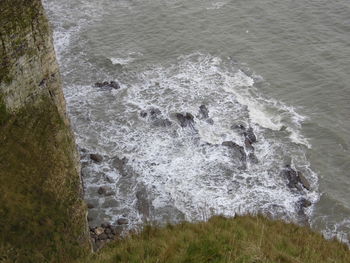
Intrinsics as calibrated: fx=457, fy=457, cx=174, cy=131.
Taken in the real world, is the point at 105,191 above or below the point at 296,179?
above

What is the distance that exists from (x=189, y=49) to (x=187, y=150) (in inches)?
545

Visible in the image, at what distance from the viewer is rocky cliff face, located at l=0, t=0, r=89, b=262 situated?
17.0 meters

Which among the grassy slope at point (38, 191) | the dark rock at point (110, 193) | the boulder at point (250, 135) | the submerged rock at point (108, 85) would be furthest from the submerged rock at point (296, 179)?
the submerged rock at point (108, 85)

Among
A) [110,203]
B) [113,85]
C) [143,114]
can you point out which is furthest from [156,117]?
[110,203]

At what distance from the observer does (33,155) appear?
18.7 metres

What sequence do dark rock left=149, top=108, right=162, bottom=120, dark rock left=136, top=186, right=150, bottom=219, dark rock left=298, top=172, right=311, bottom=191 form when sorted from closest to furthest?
dark rock left=136, top=186, right=150, bottom=219, dark rock left=298, top=172, right=311, bottom=191, dark rock left=149, top=108, right=162, bottom=120

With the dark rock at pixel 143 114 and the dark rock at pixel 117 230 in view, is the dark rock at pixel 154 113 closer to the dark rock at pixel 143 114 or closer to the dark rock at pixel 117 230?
the dark rock at pixel 143 114

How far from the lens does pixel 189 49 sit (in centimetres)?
4069

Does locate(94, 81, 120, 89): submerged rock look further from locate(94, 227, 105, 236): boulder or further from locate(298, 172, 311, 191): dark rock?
locate(298, 172, 311, 191): dark rock

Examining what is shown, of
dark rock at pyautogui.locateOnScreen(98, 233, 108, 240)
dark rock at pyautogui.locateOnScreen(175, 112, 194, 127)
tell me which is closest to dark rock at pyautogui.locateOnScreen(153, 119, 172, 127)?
dark rock at pyautogui.locateOnScreen(175, 112, 194, 127)

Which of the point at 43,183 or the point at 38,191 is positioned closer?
the point at 38,191

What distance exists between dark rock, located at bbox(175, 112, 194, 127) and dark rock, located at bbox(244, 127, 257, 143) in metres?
3.88

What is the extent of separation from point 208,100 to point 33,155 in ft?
59.1

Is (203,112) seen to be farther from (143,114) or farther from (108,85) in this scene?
(108,85)
